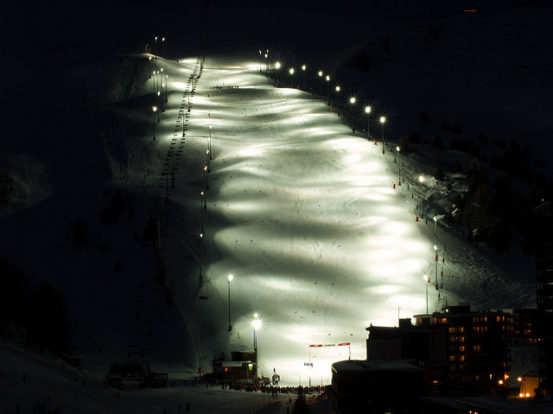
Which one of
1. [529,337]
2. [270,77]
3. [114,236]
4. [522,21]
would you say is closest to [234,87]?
[270,77]

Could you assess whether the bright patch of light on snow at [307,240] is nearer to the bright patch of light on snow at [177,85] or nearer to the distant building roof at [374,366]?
the distant building roof at [374,366]

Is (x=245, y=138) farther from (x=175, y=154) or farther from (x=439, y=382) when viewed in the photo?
(x=439, y=382)

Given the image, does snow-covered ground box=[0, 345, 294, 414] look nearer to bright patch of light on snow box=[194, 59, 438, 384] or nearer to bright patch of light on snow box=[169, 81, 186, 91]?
bright patch of light on snow box=[194, 59, 438, 384]

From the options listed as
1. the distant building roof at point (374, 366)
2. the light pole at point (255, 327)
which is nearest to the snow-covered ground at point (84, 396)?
the distant building roof at point (374, 366)

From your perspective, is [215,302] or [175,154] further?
[175,154]

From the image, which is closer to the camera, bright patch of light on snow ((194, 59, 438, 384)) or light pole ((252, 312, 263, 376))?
light pole ((252, 312, 263, 376))

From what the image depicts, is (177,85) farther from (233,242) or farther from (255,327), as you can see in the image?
(255,327)

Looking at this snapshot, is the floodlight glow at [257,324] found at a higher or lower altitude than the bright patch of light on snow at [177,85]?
lower

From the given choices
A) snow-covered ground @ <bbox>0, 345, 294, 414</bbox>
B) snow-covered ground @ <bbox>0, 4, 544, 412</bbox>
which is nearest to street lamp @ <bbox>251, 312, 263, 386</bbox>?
snow-covered ground @ <bbox>0, 4, 544, 412</bbox>

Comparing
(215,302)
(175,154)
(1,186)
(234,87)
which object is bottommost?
(215,302)

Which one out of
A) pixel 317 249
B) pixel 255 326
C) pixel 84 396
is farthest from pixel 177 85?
pixel 84 396

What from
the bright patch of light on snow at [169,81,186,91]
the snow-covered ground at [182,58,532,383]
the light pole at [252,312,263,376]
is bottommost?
the light pole at [252,312,263,376]
